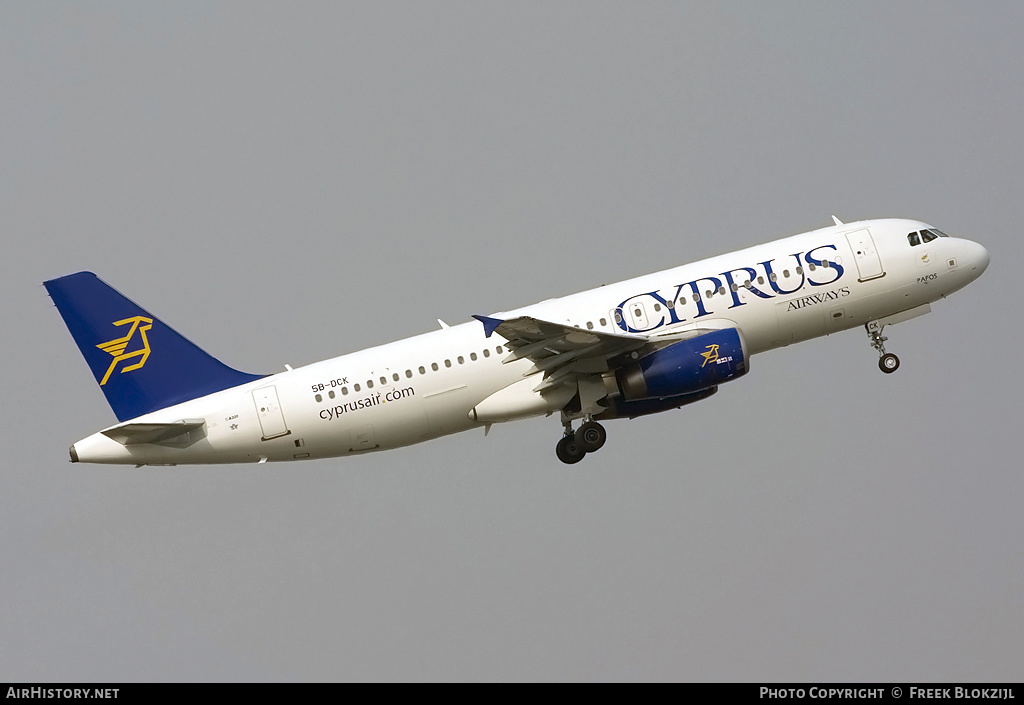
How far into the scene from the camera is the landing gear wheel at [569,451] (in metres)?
53.0

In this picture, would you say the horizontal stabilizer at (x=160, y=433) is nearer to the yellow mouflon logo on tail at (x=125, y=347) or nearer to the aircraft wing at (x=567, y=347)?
the yellow mouflon logo on tail at (x=125, y=347)

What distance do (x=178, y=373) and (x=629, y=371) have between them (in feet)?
48.4

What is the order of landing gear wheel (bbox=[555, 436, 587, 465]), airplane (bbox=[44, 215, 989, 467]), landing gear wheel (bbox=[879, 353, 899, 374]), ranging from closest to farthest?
airplane (bbox=[44, 215, 989, 467])
landing gear wheel (bbox=[555, 436, 587, 465])
landing gear wheel (bbox=[879, 353, 899, 374])

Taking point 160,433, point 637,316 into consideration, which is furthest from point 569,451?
point 160,433

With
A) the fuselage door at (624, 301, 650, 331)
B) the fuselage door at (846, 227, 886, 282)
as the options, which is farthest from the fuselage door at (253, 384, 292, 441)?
the fuselage door at (846, 227, 886, 282)

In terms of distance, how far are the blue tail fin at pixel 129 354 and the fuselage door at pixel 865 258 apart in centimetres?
2047

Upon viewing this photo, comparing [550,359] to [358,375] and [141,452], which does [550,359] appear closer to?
[358,375]

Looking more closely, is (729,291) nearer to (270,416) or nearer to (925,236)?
(925,236)

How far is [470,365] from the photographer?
Result: 167ft

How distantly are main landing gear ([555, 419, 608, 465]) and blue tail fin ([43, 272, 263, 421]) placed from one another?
10691 millimetres

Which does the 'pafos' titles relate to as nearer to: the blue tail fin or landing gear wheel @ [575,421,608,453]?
landing gear wheel @ [575,421,608,453]

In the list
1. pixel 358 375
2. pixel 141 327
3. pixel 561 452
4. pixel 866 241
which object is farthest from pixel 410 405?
pixel 866 241

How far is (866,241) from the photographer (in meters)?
52.5

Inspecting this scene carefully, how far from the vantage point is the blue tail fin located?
168 feet
